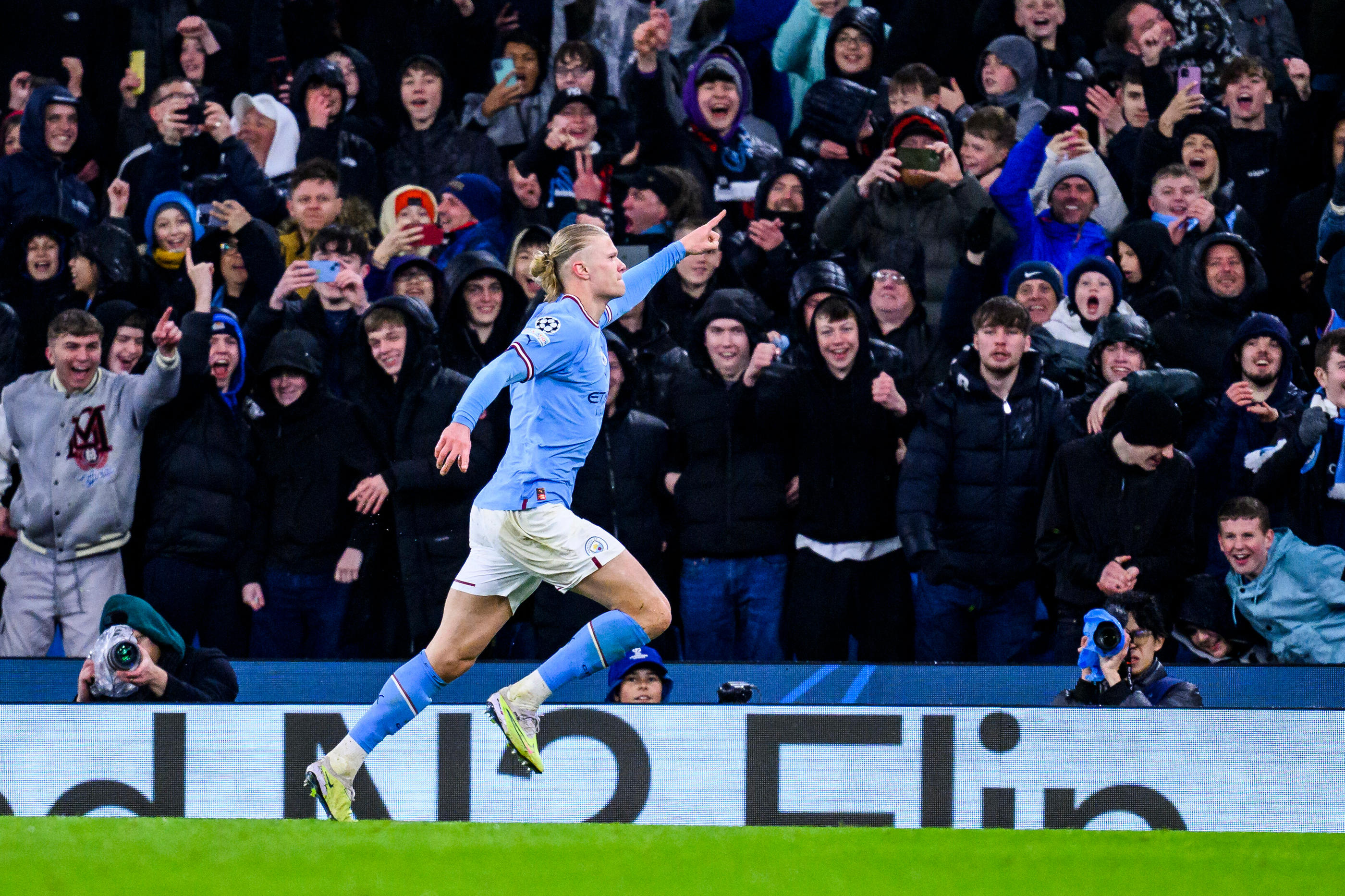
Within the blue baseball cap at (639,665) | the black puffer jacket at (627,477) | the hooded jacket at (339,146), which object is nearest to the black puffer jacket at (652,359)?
the black puffer jacket at (627,477)

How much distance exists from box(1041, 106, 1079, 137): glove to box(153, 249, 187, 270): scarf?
4.86 metres

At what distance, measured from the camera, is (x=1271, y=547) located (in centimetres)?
775

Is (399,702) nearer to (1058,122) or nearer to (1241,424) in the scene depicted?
(1241,424)

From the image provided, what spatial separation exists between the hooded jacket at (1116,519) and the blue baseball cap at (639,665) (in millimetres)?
1860

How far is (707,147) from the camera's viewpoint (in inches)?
398

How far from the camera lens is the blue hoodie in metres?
10.2

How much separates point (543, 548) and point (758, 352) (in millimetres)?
2879

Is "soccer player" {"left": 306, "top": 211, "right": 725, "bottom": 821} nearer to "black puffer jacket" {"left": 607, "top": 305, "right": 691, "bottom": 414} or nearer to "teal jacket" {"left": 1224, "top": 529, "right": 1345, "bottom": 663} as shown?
"black puffer jacket" {"left": 607, "top": 305, "right": 691, "bottom": 414}

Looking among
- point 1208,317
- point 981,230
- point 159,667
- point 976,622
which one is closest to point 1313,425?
point 1208,317

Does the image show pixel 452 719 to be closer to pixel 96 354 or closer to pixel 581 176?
pixel 96 354

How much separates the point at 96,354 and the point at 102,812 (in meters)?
2.91

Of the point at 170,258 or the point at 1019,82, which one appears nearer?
the point at 170,258

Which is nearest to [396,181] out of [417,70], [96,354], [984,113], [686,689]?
[417,70]

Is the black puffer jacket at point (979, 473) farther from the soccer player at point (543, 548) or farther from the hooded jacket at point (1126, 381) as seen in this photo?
the soccer player at point (543, 548)
